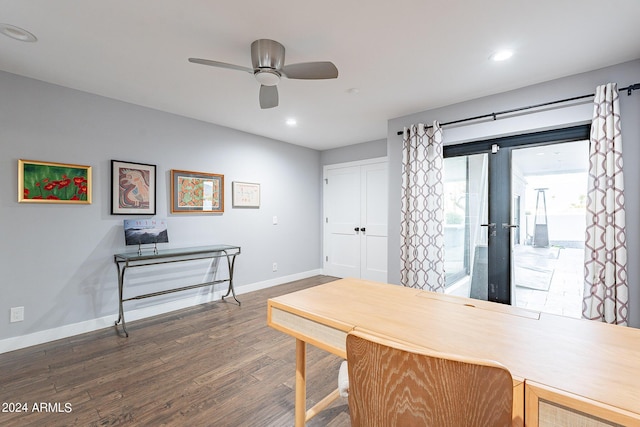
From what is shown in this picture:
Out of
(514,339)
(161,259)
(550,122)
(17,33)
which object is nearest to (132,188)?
(161,259)

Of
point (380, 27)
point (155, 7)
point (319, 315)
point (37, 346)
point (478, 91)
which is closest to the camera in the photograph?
point (319, 315)

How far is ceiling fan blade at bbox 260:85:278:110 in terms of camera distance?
89.7 inches

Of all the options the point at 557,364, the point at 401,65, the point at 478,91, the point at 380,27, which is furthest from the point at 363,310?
the point at 478,91

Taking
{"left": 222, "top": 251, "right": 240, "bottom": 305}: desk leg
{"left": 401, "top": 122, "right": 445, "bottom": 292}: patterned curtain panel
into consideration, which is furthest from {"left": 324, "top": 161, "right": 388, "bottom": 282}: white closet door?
{"left": 222, "top": 251, "right": 240, "bottom": 305}: desk leg

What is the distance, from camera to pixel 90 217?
293 cm

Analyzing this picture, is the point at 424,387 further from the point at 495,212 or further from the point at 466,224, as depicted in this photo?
the point at 466,224

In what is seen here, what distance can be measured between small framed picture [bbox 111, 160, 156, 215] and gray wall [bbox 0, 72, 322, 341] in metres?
0.07

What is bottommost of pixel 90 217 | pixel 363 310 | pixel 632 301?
pixel 632 301

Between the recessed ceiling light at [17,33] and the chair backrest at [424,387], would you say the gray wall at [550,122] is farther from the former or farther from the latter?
the recessed ceiling light at [17,33]

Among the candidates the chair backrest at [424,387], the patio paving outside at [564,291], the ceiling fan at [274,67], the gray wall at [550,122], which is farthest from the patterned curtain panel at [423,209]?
the chair backrest at [424,387]

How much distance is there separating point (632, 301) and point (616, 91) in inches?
67.1

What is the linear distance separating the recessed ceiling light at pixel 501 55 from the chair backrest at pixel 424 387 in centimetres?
244

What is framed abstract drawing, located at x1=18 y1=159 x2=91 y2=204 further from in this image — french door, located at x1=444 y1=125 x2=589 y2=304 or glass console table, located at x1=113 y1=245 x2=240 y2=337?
french door, located at x1=444 y1=125 x2=589 y2=304

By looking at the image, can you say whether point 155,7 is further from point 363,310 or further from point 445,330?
point 445,330
